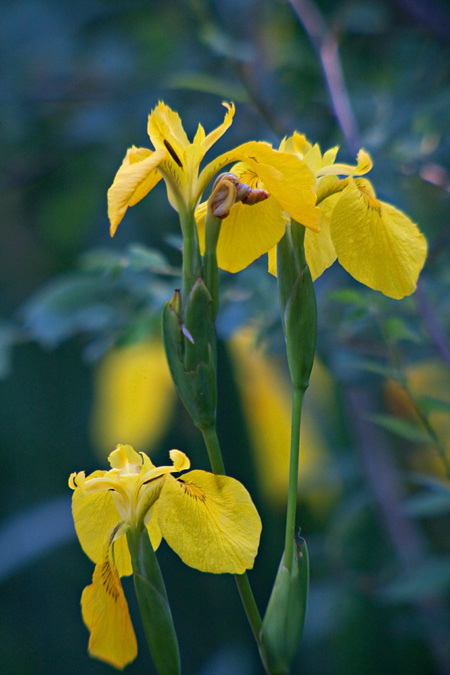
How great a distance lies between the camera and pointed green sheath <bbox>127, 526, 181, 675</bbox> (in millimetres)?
327

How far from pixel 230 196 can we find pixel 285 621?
0.23m

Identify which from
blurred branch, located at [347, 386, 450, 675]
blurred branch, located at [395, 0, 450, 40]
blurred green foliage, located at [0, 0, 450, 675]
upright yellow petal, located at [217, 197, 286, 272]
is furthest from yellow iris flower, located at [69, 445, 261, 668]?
blurred branch, located at [395, 0, 450, 40]

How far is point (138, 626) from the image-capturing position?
45.5 inches

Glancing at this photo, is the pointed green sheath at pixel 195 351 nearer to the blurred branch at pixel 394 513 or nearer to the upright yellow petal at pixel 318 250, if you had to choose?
the upright yellow petal at pixel 318 250

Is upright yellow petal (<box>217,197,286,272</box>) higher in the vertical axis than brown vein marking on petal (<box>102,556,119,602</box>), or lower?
higher

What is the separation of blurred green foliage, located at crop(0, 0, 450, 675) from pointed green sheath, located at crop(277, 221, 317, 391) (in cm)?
24

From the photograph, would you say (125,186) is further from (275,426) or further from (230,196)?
(275,426)

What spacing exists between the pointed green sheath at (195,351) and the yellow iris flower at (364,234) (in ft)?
Answer: 0.30

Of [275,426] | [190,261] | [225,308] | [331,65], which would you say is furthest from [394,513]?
[190,261]

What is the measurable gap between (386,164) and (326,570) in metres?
0.72

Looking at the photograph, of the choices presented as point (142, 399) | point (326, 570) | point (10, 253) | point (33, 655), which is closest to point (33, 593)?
point (33, 655)

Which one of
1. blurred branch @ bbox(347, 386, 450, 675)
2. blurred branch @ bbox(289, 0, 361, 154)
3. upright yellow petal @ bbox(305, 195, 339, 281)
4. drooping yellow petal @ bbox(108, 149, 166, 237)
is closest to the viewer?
drooping yellow petal @ bbox(108, 149, 166, 237)

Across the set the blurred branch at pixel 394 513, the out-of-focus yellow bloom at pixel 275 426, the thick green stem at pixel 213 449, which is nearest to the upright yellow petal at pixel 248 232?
the thick green stem at pixel 213 449

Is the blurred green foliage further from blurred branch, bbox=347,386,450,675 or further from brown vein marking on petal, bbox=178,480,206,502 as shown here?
brown vein marking on petal, bbox=178,480,206,502
